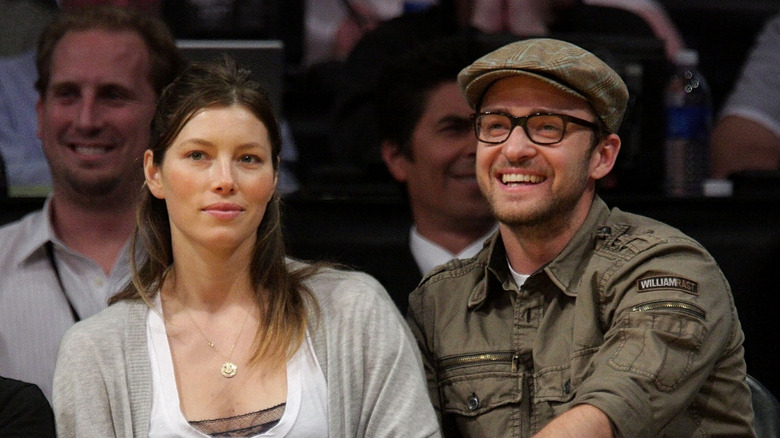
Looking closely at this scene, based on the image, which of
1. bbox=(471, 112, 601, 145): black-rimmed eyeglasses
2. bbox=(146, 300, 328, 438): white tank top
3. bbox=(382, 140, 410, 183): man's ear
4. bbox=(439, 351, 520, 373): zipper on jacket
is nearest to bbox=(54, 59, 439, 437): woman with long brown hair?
bbox=(146, 300, 328, 438): white tank top

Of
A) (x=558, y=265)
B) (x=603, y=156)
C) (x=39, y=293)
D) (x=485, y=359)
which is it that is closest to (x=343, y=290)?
(x=485, y=359)

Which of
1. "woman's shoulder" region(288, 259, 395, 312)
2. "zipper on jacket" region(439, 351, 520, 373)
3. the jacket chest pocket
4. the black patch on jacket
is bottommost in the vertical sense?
the jacket chest pocket

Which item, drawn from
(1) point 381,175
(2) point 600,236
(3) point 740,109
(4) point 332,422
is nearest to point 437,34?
(1) point 381,175

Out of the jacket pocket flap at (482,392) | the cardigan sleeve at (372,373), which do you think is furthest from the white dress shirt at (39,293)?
the jacket pocket flap at (482,392)

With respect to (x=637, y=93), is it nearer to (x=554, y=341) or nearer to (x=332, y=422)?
(x=554, y=341)

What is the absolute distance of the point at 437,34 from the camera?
411 cm

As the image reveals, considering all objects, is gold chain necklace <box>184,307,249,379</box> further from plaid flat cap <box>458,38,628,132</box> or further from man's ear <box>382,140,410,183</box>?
man's ear <box>382,140,410,183</box>

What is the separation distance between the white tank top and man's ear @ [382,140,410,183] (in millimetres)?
1212

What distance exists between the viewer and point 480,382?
7.74 feet

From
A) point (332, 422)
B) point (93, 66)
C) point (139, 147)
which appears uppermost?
point (93, 66)

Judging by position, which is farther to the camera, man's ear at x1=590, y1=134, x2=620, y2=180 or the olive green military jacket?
man's ear at x1=590, y1=134, x2=620, y2=180

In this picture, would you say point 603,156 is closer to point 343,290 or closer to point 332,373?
point 343,290

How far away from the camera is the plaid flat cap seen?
7.44ft

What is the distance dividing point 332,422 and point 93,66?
148cm
